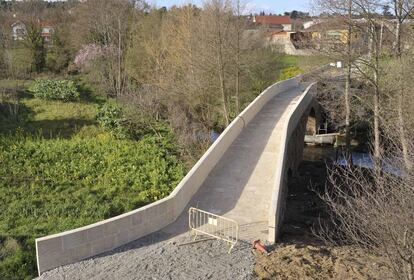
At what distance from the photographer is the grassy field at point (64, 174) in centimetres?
1148

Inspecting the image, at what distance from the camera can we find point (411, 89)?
17.4m

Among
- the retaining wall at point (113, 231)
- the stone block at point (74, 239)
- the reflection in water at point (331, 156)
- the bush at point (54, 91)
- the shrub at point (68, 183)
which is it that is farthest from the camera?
the reflection in water at point (331, 156)

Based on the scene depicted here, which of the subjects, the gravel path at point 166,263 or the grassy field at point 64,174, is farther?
the grassy field at point 64,174

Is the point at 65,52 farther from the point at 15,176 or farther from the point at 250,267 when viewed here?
the point at 250,267

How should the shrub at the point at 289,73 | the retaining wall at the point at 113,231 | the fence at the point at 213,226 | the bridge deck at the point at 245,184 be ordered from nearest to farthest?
the retaining wall at the point at 113,231
the fence at the point at 213,226
the bridge deck at the point at 245,184
the shrub at the point at 289,73

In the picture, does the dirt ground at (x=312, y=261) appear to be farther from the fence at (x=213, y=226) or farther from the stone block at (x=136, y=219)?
the stone block at (x=136, y=219)

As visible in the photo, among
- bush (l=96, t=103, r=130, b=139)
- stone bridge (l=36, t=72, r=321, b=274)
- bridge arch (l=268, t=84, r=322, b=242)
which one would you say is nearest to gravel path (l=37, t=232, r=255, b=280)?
stone bridge (l=36, t=72, r=321, b=274)

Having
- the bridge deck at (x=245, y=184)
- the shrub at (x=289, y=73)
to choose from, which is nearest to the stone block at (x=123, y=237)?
the bridge deck at (x=245, y=184)

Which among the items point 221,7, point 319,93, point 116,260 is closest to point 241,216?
point 116,260

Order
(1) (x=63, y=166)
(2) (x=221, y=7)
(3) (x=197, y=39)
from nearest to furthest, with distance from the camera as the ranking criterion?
(1) (x=63, y=166) < (2) (x=221, y=7) < (3) (x=197, y=39)

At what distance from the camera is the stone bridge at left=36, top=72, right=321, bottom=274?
31.7 ft

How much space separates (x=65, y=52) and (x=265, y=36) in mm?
15777

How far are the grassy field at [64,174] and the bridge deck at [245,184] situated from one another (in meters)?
1.76

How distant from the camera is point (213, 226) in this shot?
1127cm
